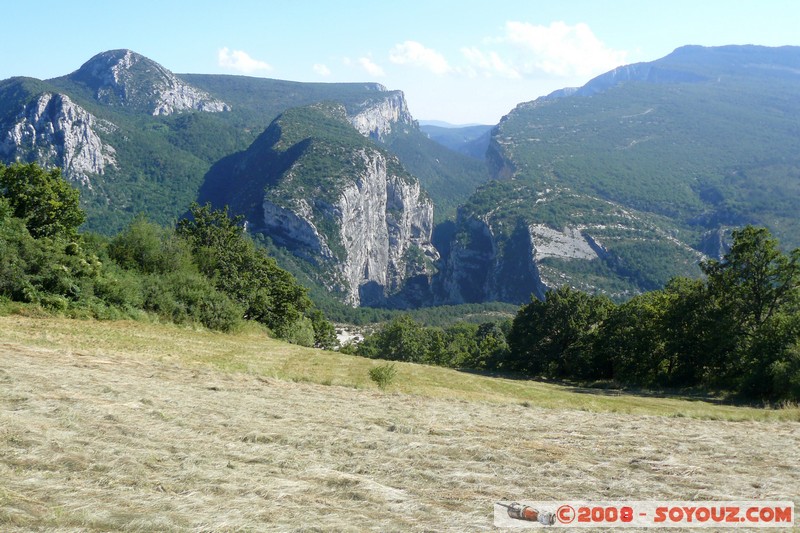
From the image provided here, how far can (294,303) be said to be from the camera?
174ft

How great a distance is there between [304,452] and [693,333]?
113 feet

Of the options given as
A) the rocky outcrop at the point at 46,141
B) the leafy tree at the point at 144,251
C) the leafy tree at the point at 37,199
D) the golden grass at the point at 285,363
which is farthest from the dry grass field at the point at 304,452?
the rocky outcrop at the point at 46,141

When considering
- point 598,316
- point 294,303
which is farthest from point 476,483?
point 294,303

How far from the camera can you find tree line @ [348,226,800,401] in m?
29.9

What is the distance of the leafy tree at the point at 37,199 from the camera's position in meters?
31.2

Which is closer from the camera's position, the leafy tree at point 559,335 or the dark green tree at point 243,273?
Result: the dark green tree at point 243,273

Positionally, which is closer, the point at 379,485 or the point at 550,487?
the point at 379,485

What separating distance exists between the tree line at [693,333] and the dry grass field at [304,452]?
14010 millimetres

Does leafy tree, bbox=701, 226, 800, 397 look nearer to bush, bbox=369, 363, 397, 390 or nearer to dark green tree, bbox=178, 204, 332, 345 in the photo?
bush, bbox=369, 363, 397, 390

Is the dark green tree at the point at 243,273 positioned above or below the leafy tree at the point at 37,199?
below

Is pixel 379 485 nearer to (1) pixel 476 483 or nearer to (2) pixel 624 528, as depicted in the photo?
(1) pixel 476 483

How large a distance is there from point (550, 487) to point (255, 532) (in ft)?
16.4

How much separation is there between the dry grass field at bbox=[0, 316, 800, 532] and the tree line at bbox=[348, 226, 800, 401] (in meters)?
14.0

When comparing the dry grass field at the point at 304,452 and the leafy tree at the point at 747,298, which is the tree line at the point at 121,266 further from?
the leafy tree at the point at 747,298
